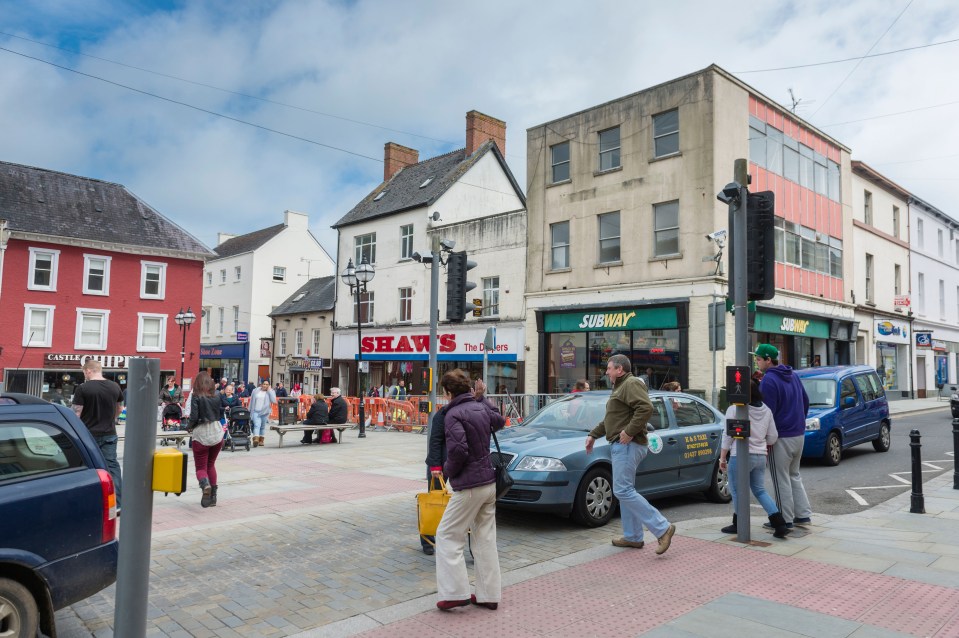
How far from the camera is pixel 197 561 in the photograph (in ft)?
19.8

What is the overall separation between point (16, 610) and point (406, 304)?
27.1 metres

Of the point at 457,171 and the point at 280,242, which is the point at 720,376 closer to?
the point at 457,171

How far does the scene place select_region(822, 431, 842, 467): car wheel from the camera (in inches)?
481

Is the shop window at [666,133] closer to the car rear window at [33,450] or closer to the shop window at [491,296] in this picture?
the shop window at [491,296]

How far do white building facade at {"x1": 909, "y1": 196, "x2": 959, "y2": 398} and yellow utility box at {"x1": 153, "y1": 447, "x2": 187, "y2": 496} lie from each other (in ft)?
115

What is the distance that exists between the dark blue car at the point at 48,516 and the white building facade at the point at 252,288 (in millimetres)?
38977

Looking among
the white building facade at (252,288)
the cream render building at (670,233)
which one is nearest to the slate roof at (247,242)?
the white building facade at (252,288)

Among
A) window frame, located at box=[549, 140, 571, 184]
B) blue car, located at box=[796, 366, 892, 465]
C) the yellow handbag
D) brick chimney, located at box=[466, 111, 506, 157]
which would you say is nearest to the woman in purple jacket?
the yellow handbag

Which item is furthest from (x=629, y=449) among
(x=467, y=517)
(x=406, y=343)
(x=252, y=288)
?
(x=252, y=288)

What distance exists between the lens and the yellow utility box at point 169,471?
3150mm

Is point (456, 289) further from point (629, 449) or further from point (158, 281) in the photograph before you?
point (158, 281)

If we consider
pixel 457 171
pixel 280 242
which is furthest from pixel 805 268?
pixel 280 242

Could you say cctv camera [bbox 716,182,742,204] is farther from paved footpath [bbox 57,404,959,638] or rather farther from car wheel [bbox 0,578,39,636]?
car wheel [bbox 0,578,39,636]

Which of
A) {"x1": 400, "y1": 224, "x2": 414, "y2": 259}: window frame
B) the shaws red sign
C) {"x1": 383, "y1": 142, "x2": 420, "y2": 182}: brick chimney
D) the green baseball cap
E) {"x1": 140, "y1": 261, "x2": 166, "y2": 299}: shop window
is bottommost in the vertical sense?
the green baseball cap
